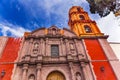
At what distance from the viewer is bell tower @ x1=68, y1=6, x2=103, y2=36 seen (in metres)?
19.3

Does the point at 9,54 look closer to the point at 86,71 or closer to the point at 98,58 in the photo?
the point at 86,71

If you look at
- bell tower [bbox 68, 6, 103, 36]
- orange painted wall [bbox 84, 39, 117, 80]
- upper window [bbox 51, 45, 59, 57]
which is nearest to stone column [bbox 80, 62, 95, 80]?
orange painted wall [bbox 84, 39, 117, 80]

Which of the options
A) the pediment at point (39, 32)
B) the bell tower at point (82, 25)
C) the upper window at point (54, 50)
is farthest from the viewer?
the bell tower at point (82, 25)

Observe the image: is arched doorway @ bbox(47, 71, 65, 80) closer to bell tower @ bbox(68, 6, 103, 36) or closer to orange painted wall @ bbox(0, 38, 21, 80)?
orange painted wall @ bbox(0, 38, 21, 80)

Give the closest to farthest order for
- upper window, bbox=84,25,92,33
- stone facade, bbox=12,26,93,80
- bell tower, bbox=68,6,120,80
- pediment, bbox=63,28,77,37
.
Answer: stone facade, bbox=12,26,93,80 < bell tower, bbox=68,6,120,80 < pediment, bbox=63,28,77,37 < upper window, bbox=84,25,92,33

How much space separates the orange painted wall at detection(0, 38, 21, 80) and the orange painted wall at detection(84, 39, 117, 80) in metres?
8.12

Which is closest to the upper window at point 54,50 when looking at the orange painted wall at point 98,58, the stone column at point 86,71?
the stone column at point 86,71

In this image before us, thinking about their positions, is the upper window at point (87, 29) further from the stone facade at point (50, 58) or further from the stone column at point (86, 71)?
the stone column at point (86, 71)

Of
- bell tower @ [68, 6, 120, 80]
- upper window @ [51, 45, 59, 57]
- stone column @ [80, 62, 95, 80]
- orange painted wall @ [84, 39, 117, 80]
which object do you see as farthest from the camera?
upper window @ [51, 45, 59, 57]

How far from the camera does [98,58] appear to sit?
51.4ft

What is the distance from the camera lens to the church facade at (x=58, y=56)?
13883 mm

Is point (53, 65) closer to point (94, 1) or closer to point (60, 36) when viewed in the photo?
point (60, 36)

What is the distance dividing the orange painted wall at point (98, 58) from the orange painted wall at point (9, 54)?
8.12 meters

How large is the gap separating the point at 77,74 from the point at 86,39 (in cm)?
540
